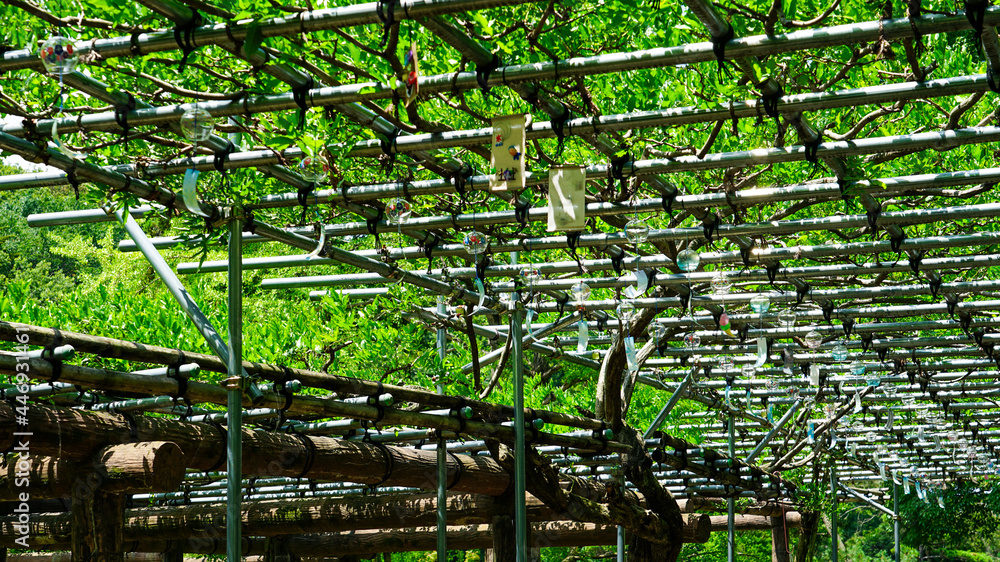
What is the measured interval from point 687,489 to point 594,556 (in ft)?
26.3

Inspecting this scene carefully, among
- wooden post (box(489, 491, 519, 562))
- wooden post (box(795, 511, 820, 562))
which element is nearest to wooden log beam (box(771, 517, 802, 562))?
wooden post (box(795, 511, 820, 562))

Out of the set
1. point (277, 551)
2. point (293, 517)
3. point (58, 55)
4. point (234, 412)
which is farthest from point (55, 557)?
point (58, 55)

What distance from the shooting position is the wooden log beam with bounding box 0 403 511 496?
16.6ft

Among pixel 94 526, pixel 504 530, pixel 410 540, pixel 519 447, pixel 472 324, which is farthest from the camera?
pixel 410 540

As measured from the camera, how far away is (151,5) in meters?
3.75

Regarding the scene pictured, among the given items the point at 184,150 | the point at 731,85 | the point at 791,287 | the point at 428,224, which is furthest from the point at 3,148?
the point at 791,287

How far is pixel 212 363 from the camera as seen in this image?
539 centimetres

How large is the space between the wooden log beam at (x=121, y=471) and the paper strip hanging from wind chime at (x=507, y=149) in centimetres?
216

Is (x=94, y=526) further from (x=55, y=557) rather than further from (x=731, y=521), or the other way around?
(x=55, y=557)

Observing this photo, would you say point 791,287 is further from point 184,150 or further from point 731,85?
point 184,150

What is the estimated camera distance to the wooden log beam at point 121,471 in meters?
5.07

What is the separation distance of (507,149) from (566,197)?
1.89 ft

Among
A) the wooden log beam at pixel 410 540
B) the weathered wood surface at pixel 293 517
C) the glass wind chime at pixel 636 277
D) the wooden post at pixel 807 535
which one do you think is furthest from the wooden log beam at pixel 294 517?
the wooden post at pixel 807 535

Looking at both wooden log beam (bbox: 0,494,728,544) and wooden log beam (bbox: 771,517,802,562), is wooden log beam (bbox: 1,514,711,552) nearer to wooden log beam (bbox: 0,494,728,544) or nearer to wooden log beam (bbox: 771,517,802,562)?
wooden log beam (bbox: 0,494,728,544)
